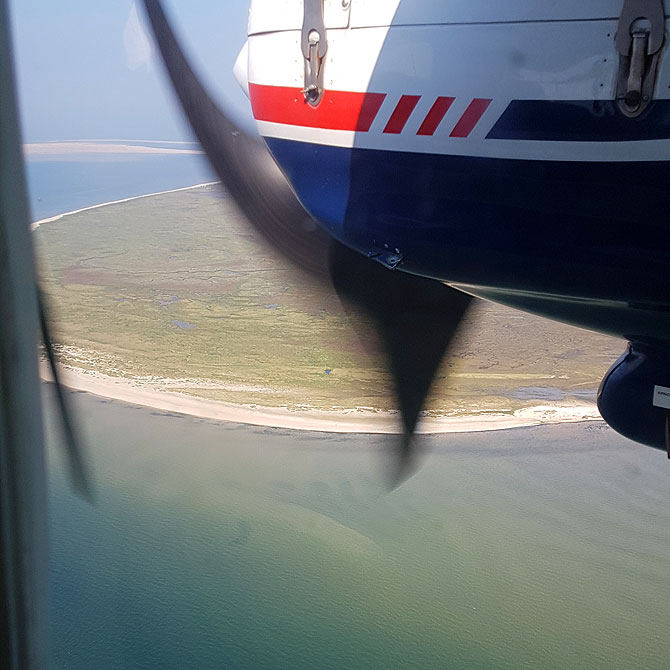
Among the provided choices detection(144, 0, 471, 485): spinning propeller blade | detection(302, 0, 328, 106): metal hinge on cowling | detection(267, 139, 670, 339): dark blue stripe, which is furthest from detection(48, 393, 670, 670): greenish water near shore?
detection(302, 0, 328, 106): metal hinge on cowling

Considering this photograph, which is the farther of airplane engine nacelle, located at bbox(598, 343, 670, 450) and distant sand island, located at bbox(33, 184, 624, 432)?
distant sand island, located at bbox(33, 184, 624, 432)

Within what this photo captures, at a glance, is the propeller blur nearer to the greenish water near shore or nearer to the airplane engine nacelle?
the airplane engine nacelle

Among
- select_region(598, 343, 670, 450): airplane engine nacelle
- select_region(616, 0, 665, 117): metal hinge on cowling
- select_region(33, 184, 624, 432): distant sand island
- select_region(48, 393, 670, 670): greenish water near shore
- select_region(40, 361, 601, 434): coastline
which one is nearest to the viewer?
select_region(616, 0, 665, 117): metal hinge on cowling

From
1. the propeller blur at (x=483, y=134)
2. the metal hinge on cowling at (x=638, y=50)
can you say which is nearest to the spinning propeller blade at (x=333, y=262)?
the propeller blur at (x=483, y=134)

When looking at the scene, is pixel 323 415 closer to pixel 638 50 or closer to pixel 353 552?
pixel 353 552

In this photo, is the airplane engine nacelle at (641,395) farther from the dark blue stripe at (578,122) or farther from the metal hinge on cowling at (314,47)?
the metal hinge on cowling at (314,47)
